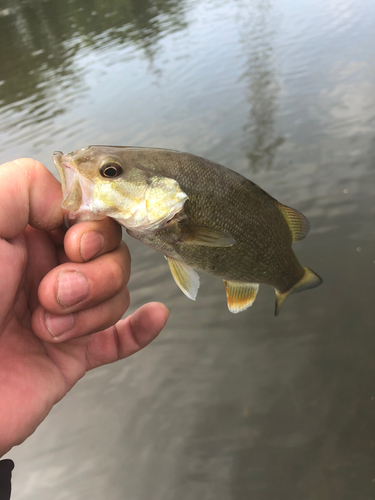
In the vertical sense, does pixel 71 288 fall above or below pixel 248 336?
above

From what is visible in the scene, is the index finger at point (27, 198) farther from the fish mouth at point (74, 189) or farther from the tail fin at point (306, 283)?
the tail fin at point (306, 283)

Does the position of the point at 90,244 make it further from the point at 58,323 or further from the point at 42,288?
the point at 58,323

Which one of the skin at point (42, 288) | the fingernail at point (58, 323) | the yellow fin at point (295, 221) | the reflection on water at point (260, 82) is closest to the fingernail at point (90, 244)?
the skin at point (42, 288)

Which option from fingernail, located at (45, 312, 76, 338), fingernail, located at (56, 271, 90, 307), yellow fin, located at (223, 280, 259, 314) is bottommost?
yellow fin, located at (223, 280, 259, 314)

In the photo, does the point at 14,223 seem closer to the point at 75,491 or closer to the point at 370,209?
the point at 75,491

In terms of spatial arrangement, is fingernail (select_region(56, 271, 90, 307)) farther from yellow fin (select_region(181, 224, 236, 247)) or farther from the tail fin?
the tail fin

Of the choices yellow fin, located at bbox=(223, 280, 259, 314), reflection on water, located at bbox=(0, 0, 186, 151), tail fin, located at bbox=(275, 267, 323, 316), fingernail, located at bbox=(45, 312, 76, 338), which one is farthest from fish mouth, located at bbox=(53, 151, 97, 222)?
reflection on water, located at bbox=(0, 0, 186, 151)

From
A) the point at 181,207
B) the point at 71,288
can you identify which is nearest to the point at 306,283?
the point at 181,207
